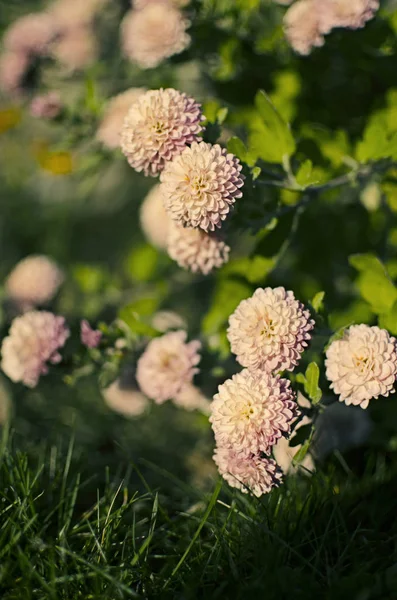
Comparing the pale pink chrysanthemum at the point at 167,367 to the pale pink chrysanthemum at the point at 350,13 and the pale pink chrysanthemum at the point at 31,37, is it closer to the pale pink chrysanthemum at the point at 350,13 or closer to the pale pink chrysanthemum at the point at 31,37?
the pale pink chrysanthemum at the point at 350,13

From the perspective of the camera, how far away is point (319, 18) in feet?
5.24

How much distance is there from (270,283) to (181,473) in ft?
1.97

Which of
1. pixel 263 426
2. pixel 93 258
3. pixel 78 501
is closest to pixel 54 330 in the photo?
pixel 78 501

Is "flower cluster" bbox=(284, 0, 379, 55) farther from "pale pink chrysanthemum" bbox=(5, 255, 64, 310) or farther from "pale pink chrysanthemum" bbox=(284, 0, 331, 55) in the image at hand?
"pale pink chrysanthemum" bbox=(5, 255, 64, 310)

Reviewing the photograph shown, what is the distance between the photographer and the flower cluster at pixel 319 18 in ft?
5.05

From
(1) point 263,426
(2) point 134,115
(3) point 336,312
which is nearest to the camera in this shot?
(1) point 263,426

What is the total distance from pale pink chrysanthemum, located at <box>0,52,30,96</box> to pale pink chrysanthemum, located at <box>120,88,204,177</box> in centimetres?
96

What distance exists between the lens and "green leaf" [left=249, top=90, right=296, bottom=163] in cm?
148

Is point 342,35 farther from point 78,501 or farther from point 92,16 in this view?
point 78,501

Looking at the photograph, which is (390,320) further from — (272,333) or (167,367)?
(167,367)

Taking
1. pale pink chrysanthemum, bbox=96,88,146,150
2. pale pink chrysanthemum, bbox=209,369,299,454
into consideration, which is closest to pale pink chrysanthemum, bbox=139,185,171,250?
pale pink chrysanthemum, bbox=96,88,146,150

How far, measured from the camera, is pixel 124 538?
1.40 meters

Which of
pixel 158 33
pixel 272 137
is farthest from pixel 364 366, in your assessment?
pixel 158 33

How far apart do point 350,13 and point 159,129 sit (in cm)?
57
